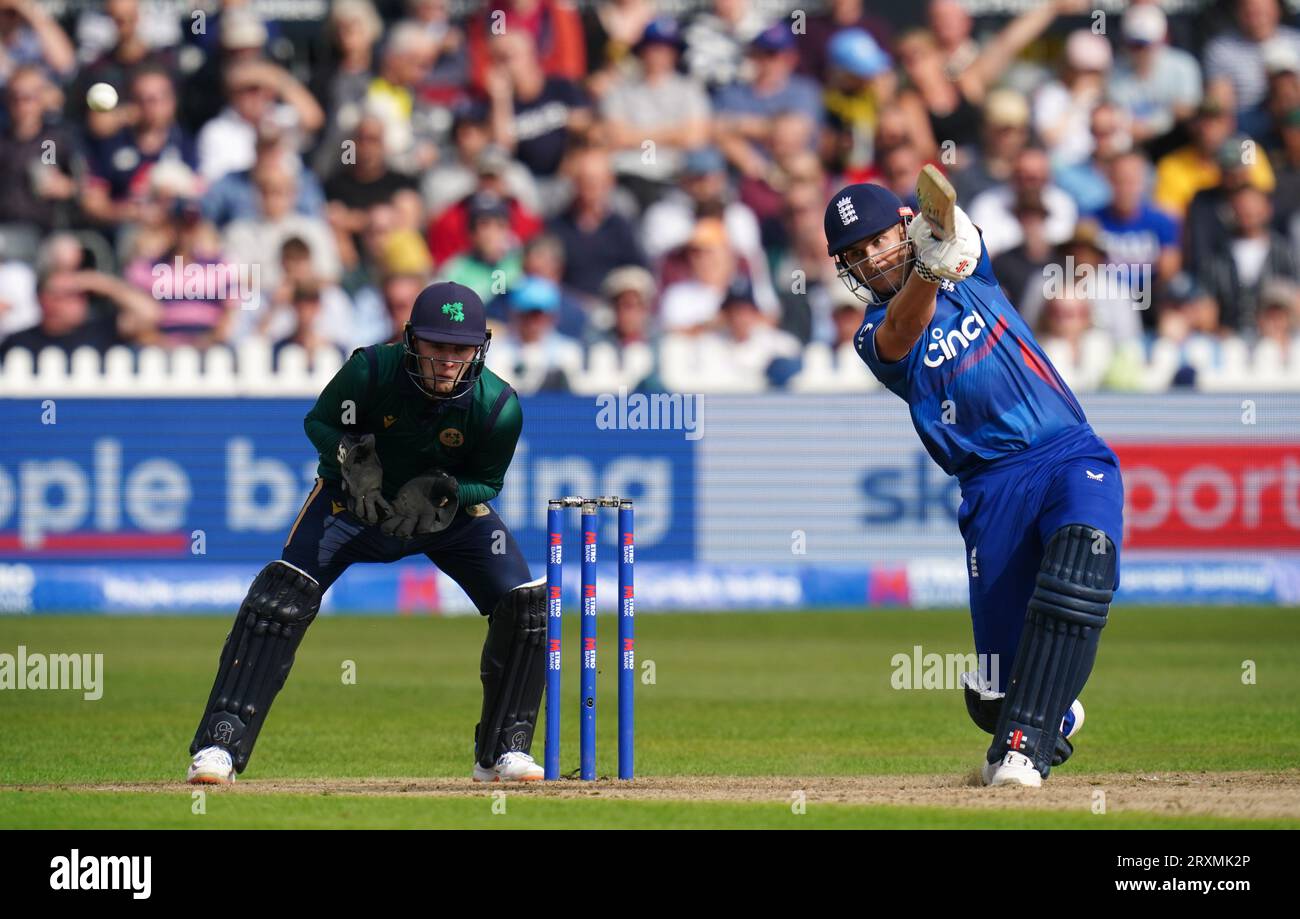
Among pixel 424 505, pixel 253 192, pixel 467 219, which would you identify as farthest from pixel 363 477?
pixel 253 192

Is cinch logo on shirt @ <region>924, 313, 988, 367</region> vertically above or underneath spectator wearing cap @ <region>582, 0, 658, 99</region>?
underneath

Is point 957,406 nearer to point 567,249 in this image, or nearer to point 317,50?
point 567,249

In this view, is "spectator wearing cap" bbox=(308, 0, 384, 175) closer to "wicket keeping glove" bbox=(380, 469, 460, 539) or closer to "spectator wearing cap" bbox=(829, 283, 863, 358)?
"spectator wearing cap" bbox=(829, 283, 863, 358)

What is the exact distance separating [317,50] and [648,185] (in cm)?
382

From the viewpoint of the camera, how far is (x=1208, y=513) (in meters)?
18.1

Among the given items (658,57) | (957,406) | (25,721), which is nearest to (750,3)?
(658,57)

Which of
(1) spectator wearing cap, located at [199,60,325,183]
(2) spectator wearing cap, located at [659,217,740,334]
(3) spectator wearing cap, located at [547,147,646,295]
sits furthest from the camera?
(1) spectator wearing cap, located at [199,60,325,183]

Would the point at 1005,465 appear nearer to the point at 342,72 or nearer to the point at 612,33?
the point at 342,72

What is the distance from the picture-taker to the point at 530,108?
20578 mm

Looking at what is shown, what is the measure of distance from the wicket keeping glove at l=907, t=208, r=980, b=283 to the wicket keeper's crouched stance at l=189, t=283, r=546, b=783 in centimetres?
185

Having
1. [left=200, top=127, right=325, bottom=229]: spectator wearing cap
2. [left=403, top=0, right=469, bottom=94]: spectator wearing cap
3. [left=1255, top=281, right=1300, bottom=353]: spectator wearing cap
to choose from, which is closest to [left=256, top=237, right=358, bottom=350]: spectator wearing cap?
[left=200, top=127, right=325, bottom=229]: spectator wearing cap

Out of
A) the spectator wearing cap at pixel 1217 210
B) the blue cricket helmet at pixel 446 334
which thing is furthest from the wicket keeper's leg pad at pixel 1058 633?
the spectator wearing cap at pixel 1217 210

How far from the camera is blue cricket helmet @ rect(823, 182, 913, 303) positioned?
864 cm

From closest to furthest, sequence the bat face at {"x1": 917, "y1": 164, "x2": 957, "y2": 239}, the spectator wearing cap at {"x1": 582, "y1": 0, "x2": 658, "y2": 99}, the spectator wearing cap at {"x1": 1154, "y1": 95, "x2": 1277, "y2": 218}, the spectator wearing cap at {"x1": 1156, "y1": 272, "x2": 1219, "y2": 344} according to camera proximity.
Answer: the bat face at {"x1": 917, "y1": 164, "x2": 957, "y2": 239} → the spectator wearing cap at {"x1": 1156, "y1": 272, "x2": 1219, "y2": 344} → the spectator wearing cap at {"x1": 1154, "y1": 95, "x2": 1277, "y2": 218} → the spectator wearing cap at {"x1": 582, "y1": 0, "x2": 658, "y2": 99}
